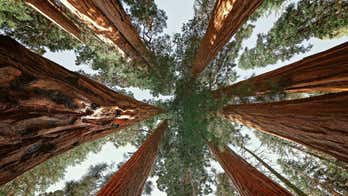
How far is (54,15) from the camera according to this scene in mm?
7414

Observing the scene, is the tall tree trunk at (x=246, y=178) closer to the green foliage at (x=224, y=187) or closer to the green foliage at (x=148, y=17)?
the green foliage at (x=224, y=187)

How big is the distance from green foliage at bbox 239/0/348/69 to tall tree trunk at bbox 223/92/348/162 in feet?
9.80

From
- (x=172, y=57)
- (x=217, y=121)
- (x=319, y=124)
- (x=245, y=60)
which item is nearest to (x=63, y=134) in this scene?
(x=319, y=124)

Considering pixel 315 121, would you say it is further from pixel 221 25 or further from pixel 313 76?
pixel 221 25

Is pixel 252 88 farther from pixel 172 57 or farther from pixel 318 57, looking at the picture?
pixel 172 57

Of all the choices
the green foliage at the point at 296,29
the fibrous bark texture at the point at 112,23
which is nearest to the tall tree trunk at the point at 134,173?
the fibrous bark texture at the point at 112,23

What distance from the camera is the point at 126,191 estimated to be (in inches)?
217

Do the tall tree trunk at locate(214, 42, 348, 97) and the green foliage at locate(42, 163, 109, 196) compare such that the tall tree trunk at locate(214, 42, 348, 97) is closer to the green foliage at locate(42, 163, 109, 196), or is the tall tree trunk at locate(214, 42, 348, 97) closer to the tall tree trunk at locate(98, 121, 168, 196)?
the tall tree trunk at locate(98, 121, 168, 196)

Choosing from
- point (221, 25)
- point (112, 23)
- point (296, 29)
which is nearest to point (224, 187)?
point (221, 25)

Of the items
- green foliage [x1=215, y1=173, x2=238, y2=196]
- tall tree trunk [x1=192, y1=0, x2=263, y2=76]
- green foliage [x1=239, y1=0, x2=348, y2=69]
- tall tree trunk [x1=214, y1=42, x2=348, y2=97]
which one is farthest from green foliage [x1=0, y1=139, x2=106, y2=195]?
green foliage [x1=239, y1=0, x2=348, y2=69]

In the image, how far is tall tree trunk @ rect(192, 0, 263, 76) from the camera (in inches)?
244

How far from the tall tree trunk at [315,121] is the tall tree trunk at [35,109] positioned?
10.9ft

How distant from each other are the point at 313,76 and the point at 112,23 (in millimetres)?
4760

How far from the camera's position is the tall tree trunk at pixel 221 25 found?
6.20 metres
